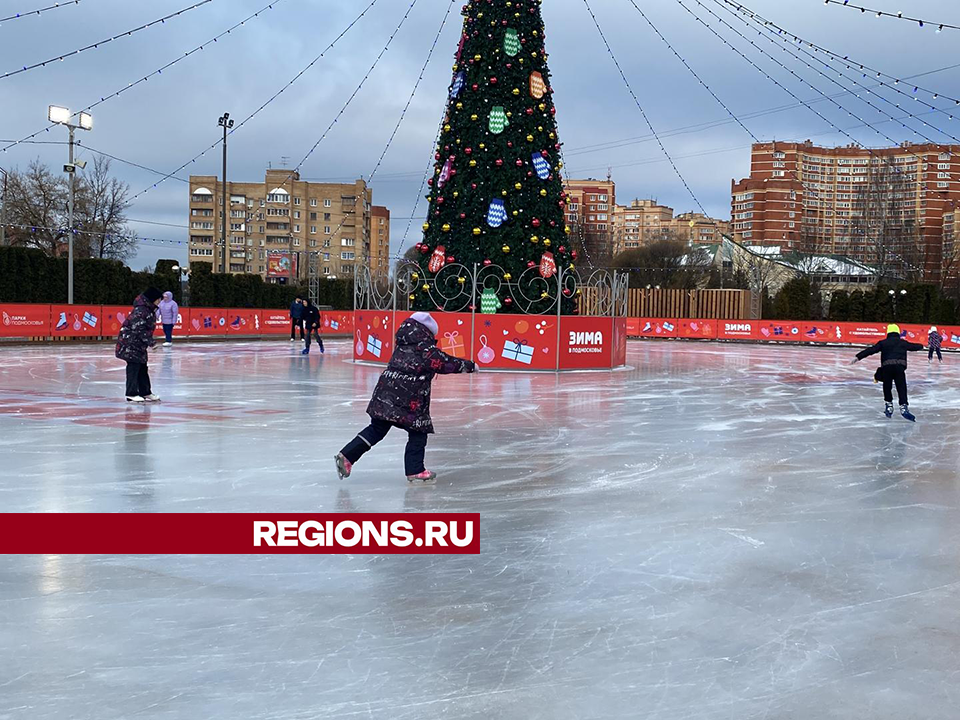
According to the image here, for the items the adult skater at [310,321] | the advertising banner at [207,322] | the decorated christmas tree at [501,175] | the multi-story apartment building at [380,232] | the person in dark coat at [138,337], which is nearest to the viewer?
the person in dark coat at [138,337]

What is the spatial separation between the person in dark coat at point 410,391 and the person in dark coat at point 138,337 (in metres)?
5.82

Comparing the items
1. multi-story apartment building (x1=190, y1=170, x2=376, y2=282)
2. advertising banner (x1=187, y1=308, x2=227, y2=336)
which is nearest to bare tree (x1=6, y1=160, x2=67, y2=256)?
advertising banner (x1=187, y1=308, x2=227, y2=336)

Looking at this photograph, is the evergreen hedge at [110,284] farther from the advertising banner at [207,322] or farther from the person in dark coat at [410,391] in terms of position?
the person in dark coat at [410,391]

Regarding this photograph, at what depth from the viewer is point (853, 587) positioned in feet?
15.5

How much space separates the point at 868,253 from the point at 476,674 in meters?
72.1

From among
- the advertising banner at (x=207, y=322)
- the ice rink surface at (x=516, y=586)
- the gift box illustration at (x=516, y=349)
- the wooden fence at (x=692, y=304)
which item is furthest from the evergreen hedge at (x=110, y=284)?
the ice rink surface at (x=516, y=586)

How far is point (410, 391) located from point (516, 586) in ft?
8.50

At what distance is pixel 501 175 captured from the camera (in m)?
19.8

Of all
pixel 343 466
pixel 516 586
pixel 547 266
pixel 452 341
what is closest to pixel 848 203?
pixel 547 266

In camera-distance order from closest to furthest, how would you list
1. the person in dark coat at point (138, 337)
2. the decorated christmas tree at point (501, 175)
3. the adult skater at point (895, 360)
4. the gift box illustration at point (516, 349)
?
the person in dark coat at point (138, 337) < the adult skater at point (895, 360) < the gift box illustration at point (516, 349) < the decorated christmas tree at point (501, 175)

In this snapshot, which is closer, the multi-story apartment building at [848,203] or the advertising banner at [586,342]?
the advertising banner at [586,342]

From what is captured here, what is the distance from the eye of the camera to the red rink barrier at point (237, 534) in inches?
210

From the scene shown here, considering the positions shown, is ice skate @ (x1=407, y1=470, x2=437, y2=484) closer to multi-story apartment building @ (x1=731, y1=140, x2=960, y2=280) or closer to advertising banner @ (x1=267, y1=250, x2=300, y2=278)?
multi-story apartment building @ (x1=731, y1=140, x2=960, y2=280)

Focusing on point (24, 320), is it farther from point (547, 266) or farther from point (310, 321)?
point (547, 266)
